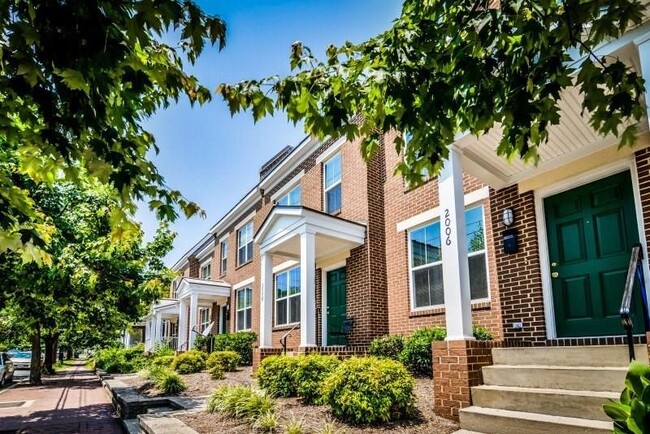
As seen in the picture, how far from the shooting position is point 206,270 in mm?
26906

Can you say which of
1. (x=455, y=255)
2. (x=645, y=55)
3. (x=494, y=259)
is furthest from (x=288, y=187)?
(x=645, y=55)

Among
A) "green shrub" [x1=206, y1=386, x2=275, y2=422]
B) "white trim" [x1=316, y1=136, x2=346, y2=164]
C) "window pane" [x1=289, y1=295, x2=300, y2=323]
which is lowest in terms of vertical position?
"green shrub" [x1=206, y1=386, x2=275, y2=422]

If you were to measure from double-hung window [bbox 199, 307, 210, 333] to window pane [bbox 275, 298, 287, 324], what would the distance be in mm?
9624

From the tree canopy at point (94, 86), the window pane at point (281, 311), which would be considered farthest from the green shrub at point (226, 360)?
the tree canopy at point (94, 86)

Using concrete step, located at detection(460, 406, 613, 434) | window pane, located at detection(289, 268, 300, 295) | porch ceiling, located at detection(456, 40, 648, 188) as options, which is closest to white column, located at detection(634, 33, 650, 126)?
porch ceiling, located at detection(456, 40, 648, 188)

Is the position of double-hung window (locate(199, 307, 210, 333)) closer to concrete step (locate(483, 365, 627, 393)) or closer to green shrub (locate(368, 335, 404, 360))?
green shrub (locate(368, 335, 404, 360))

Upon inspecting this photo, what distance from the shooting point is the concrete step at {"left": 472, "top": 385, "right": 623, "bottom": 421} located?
443 cm

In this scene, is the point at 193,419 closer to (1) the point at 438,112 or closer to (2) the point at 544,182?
(1) the point at 438,112

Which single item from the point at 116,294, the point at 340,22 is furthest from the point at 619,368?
the point at 116,294

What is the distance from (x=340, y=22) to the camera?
4934 millimetres

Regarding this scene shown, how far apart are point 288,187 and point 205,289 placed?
7258mm

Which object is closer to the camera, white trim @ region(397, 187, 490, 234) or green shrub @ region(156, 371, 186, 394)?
white trim @ region(397, 187, 490, 234)

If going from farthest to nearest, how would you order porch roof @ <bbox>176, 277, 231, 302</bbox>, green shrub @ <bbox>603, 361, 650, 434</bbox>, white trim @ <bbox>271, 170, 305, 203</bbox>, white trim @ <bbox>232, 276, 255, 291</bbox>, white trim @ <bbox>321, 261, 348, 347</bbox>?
porch roof @ <bbox>176, 277, 231, 302</bbox>, white trim @ <bbox>232, 276, 255, 291</bbox>, white trim @ <bbox>271, 170, 305, 203</bbox>, white trim @ <bbox>321, 261, 348, 347</bbox>, green shrub @ <bbox>603, 361, 650, 434</bbox>

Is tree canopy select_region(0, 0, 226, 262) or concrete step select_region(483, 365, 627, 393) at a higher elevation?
tree canopy select_region(0, 0, 226, 262)
